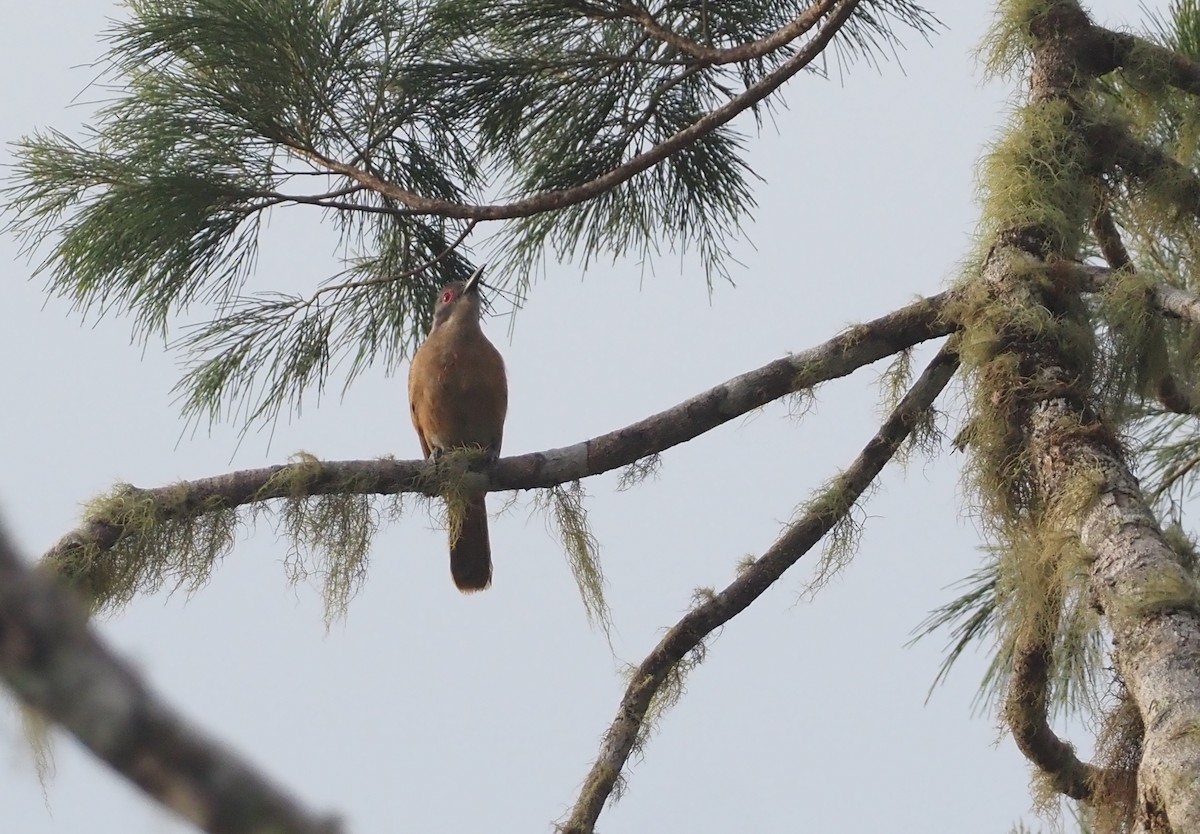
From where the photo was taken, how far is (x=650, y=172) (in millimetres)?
3469

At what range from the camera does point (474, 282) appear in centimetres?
348

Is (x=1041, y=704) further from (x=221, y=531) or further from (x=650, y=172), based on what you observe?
(x=650, y=172)

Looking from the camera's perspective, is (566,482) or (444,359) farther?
(444,359)

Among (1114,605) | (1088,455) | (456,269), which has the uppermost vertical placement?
(456,269)

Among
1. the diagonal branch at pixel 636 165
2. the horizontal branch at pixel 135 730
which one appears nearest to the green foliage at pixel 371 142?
the diagonal branch at pixel 636 165

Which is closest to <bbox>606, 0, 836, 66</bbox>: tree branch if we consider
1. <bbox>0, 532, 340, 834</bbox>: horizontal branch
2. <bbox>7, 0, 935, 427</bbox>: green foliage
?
<bbox>7, 0, 935, 427</bbox>: green foliage

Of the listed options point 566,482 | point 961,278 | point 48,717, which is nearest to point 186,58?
point 566,482

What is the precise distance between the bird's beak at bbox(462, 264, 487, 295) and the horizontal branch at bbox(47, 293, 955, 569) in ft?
2.65

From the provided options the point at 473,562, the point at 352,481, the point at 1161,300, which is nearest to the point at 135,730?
the point at 352,481

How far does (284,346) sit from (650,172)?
105cm

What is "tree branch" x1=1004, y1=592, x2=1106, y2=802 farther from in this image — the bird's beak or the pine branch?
the bird's beak

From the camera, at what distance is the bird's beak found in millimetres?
3377

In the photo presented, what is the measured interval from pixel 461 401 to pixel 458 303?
0.31 meters

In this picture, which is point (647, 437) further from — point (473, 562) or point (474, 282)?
point (473, 562)
